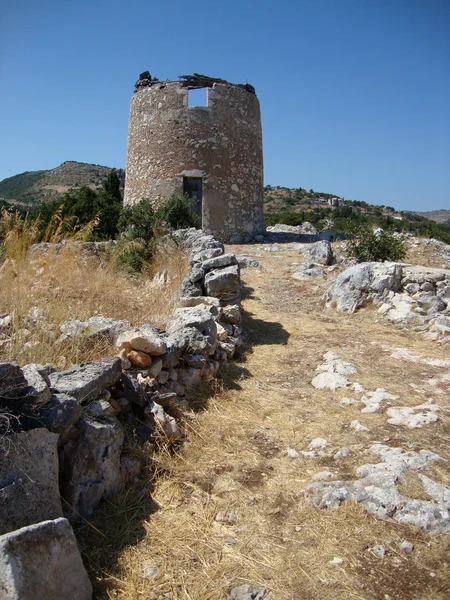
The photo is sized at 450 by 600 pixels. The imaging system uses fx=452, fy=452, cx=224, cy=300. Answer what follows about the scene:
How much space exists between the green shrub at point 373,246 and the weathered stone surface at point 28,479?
775 centimetres

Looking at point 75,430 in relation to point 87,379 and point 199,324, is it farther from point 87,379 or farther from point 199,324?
point 199,324

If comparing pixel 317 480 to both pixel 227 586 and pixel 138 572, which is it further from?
pixel 138 572

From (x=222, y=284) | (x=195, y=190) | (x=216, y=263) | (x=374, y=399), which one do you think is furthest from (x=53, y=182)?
(x=374, y=399)

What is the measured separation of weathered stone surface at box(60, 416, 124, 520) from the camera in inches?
91.7

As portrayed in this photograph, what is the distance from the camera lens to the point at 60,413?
2270 millimetres

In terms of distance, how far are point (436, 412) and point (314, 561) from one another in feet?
6.08

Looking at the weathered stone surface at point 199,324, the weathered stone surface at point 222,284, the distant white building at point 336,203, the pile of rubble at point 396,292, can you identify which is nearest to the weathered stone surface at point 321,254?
the pile of rubble at point 396,292

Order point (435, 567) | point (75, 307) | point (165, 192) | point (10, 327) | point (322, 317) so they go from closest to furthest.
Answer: point (435, 567) < point (10, 327) < point (75, 307) < point (322, 317) < point (165, 192)

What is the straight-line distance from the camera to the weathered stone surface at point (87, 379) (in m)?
2.53

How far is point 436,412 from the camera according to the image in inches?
135

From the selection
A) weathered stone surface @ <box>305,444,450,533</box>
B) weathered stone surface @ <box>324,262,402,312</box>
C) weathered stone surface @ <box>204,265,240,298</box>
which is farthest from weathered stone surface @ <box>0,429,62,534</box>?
weathered stone surface @ <box>324,262,402,312</box>

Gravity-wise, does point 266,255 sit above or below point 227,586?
above

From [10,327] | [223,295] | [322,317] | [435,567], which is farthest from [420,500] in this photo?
[322,317]

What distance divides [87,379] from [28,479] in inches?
28.2
